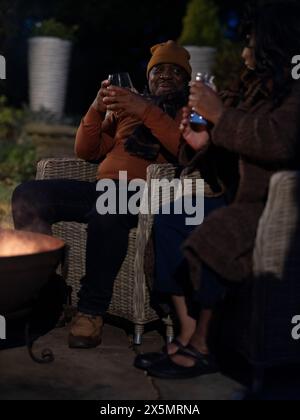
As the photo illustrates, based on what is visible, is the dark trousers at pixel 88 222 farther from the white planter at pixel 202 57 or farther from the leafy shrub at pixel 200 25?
the leafy shrub at pixel 200 25

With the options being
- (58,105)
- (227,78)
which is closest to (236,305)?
(227,78)

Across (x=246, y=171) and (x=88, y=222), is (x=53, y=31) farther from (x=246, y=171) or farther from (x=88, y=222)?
(x=246, y=171)

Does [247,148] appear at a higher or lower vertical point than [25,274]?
higher

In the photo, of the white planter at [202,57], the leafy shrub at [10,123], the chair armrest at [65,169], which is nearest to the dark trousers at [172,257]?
the chair armrest at [65,169]

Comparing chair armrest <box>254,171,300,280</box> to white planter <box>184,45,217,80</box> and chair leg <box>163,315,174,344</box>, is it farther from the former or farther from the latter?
white planter <box>184,45,217,80</box>

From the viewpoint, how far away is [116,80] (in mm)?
3979

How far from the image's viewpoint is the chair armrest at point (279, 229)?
336 centimetres

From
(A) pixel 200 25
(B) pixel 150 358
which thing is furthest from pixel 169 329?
(A) pixel 200 25

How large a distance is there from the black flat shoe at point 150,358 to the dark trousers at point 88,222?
1.18ft

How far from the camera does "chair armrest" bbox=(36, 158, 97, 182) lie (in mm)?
4543

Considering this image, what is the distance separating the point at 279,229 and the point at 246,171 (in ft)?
0.90

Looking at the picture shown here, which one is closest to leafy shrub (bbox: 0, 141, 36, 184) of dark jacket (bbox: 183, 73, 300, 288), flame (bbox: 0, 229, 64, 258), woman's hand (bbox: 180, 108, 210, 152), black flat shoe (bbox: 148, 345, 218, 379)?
flame (bbox: 0, 229, 64, 258)

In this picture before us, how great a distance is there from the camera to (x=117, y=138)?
4.39 meters

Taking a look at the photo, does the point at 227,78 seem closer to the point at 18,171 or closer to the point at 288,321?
the point at 18,171
